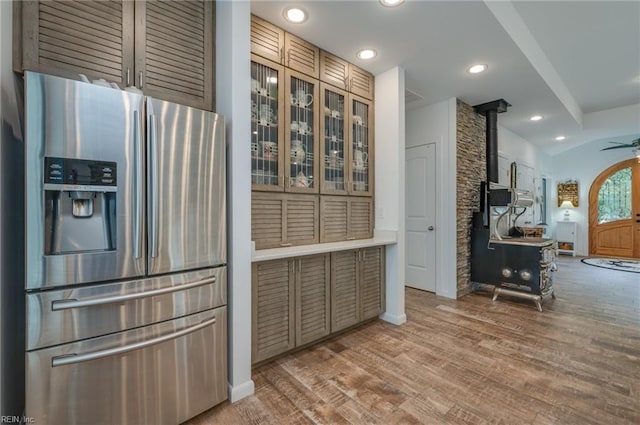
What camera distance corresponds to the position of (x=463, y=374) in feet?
6.77

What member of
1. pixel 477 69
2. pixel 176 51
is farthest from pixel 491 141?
pixel 176 51

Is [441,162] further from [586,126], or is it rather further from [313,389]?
[586,126]

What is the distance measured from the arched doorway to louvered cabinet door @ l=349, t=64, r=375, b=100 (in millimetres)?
7502

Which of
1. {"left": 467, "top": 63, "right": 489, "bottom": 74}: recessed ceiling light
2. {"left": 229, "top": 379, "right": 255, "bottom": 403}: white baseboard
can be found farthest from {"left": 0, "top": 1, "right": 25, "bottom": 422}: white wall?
{"left": 467, "top": 63, "right": 489, "bottom": 74}: recessed ceiling light

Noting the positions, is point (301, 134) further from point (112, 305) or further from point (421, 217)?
point (421, 217)

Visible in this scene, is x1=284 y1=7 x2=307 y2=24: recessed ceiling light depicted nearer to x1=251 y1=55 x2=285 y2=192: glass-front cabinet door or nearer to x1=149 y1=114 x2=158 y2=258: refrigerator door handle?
x1=251 y1=55 x2=285 y2=192: glass-front cabinet door

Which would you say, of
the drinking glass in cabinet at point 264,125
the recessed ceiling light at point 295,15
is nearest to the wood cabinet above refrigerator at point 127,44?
the drinking glass in cabinet at point 264,125

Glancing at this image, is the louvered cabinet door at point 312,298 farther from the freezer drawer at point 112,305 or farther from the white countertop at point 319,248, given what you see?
the freezer drawer at point 112,305

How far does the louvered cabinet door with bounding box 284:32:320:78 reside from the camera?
241 centimetres

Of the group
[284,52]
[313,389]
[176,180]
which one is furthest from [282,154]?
[313,389]

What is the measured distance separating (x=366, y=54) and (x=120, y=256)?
2.58m

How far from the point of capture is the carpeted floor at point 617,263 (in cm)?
559

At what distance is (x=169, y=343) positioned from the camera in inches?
58.2

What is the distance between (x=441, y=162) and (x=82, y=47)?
378cm
